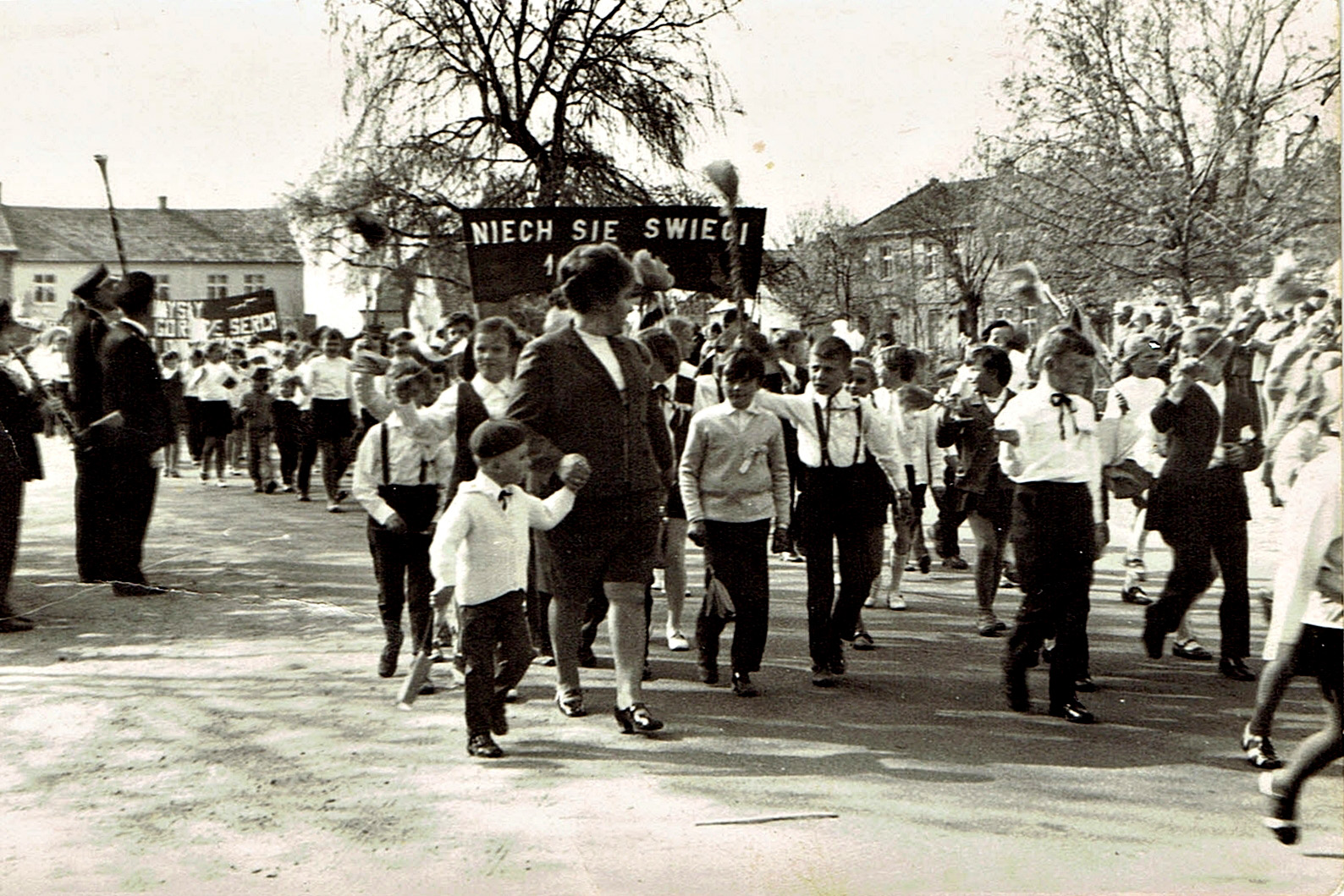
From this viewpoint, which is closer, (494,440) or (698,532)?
(494,440)

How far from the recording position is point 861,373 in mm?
7852

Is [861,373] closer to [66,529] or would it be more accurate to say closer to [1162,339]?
[1162,339]

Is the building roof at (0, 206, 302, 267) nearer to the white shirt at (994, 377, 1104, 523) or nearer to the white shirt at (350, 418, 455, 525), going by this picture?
the white shirt at (350, 418, 455, 525)

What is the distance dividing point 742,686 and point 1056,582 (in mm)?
1475

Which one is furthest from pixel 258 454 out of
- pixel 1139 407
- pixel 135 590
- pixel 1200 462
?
pixel 1200 462

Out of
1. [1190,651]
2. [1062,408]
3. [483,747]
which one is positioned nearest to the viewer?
[483,747]

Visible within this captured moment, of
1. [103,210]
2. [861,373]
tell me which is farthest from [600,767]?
[861,373]

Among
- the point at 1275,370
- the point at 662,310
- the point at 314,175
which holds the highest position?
the point at 314,175

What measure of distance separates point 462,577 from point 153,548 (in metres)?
3.92

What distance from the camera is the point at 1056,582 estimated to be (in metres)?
5.80

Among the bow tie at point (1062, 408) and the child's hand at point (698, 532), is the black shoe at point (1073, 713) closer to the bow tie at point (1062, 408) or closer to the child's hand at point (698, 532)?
the bow tie at point (1062, 408)

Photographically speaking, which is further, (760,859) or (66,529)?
(66,529)

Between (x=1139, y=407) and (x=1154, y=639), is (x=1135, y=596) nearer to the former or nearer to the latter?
(x=1139, y=407)

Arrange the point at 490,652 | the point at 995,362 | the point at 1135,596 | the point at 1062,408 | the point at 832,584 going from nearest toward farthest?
the point at 490,652, the point at 1062,408, the point at 832,584, the point at 995,362, the point at 1135,596
